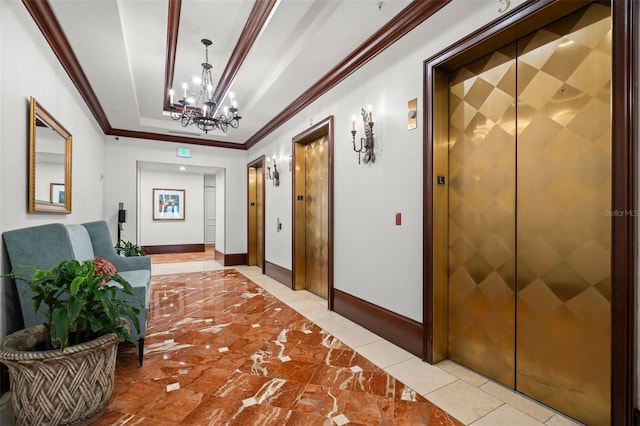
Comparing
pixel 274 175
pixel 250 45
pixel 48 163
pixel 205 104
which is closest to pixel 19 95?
pixel 48 163

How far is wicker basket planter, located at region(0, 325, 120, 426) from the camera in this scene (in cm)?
172

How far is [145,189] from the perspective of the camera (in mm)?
10359

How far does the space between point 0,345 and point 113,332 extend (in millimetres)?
580

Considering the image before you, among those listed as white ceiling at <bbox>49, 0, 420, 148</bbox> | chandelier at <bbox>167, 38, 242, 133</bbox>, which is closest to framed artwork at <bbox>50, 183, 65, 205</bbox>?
white ceiling at <bbox>49, 0, 420, 148</bbox>

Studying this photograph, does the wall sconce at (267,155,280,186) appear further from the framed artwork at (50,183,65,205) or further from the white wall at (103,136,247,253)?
the framed artwork at (50,183,65,205)

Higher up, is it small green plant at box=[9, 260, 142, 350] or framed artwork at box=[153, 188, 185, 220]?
framed artwork at box=[153, 188, 185, 220]

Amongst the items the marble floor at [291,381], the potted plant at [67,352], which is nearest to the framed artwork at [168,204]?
the marble floor at [291,381]

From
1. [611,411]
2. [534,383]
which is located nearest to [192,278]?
[534,383]

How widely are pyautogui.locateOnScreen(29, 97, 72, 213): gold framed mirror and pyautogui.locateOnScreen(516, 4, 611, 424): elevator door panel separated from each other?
4.09 m

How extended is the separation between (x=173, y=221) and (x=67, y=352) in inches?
384

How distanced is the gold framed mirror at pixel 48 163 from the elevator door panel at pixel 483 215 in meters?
3.77

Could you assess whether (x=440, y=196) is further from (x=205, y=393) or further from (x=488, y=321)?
(x=205, y=393)

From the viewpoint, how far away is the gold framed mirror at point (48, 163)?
276cm

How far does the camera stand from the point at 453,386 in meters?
2.32
